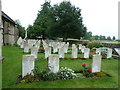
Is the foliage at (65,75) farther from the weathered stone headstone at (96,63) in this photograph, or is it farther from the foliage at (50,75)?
the weathered stone headstone at (96,63)

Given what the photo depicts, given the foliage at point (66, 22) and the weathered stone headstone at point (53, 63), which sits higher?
the foliage at point (66, 22)

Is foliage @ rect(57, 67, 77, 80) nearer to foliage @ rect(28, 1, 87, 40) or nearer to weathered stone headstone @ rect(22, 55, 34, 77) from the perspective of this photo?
weathered stone headstone @ rect(22, 55, 34, 77)

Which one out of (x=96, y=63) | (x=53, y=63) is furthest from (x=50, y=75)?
(x=96, y=63)

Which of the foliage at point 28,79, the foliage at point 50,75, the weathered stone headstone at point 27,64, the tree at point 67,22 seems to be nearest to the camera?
the foliage at point 28,79

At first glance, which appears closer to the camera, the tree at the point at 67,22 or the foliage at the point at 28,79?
the foliage at the point at 28,79

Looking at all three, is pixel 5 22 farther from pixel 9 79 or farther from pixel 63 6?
pixel 9 79

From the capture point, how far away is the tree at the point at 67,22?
Answer: 29266 millimetres

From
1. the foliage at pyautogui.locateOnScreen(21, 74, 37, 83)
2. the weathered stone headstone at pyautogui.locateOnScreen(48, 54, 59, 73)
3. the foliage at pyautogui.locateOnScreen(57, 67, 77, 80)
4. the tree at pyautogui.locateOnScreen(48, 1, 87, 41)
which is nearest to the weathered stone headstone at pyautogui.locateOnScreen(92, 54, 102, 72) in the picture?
the foliage at pyautogui.locateOnScreen(57, 67, 77, 80)

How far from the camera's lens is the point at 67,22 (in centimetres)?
2986

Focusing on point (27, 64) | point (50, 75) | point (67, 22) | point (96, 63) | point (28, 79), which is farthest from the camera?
point (67, 22)

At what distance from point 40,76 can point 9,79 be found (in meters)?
1.47

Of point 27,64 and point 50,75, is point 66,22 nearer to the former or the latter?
point 27,64

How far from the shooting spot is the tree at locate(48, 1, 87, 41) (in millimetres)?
29266

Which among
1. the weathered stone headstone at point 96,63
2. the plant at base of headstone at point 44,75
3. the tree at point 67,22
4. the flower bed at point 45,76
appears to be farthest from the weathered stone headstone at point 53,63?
the tree at point 67,22
